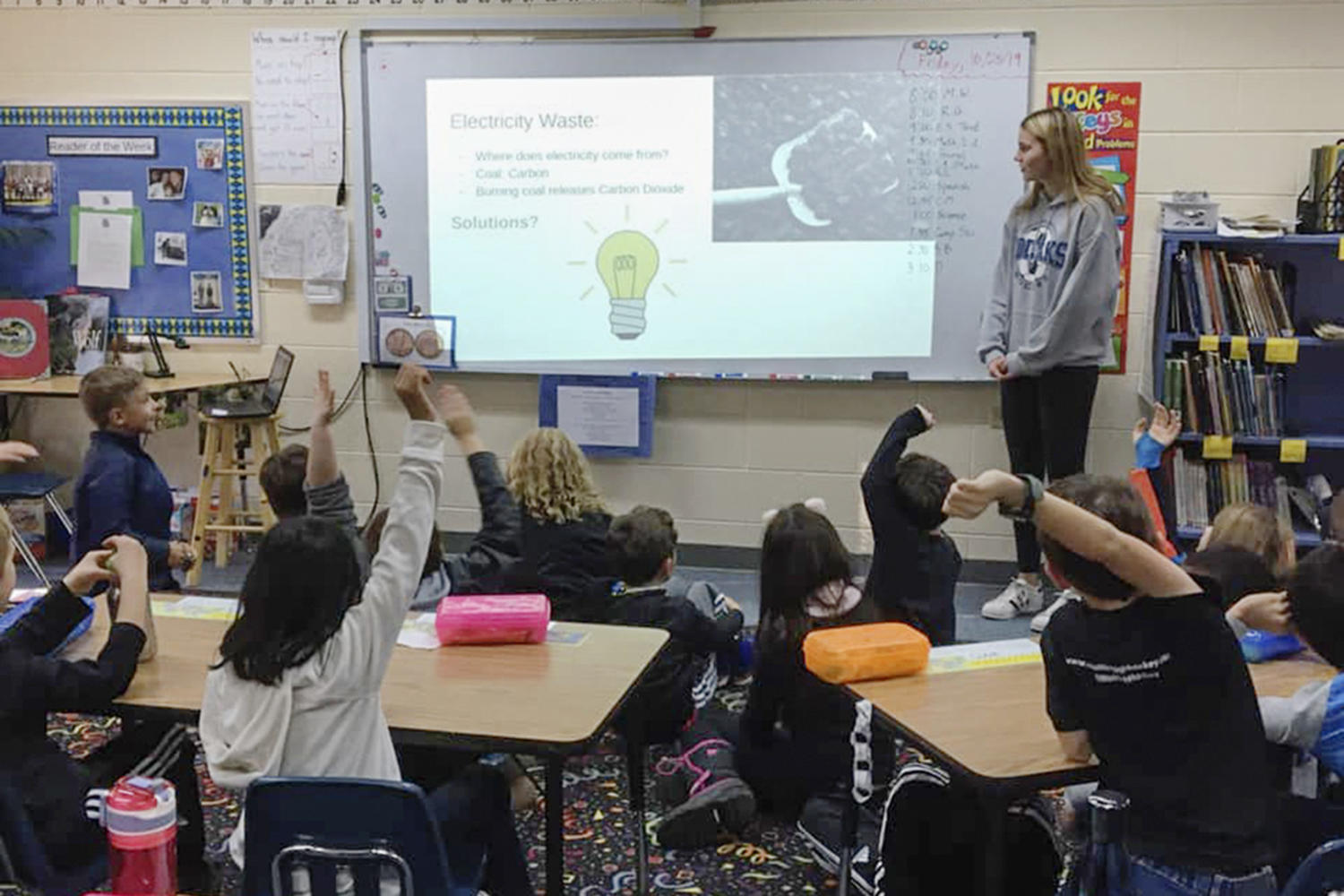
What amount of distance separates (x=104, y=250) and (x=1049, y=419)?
3.96 meters

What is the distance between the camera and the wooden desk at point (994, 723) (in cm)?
187

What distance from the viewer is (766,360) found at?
4.94 meters

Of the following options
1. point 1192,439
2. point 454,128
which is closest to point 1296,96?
point 1192,439

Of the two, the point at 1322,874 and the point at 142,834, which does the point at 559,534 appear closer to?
the point at 142,834

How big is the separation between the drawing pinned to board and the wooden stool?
1.18 meters

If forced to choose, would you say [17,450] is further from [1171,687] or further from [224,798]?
[1171,687]

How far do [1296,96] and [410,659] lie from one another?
3.85 metres

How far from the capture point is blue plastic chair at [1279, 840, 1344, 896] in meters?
1.53

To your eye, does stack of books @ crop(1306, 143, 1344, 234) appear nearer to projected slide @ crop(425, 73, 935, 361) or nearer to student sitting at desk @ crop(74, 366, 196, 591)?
projected slide @ crop(425, 73, 935, 361)

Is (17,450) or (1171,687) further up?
(17,450)

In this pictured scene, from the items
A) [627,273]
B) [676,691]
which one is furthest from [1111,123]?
[676,691]

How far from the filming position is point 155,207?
529 centimetres

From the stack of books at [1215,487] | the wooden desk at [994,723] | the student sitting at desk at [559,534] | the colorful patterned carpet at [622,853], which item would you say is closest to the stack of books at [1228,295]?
the stack of books at [1215,487]

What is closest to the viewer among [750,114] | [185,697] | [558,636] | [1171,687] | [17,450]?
[1171,687]
